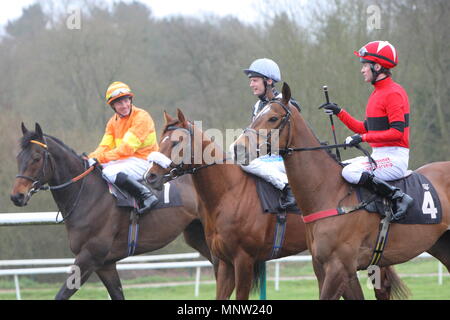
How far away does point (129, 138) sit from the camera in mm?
7641

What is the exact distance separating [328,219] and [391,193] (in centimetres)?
60

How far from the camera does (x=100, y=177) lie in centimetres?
768

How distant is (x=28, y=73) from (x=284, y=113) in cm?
1788

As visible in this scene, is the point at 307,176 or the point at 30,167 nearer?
the point at 307,176

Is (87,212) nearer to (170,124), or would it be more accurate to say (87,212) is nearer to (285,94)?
→ (170,124)

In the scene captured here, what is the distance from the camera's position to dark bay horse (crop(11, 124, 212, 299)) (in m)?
7.04

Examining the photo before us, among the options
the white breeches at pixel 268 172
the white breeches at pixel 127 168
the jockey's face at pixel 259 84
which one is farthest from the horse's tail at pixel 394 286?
the white breeches at pixel 127 168

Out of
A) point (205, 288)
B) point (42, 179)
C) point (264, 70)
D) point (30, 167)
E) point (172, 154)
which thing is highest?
point (264, 70)

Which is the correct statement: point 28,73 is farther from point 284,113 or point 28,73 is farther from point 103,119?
point 284,113

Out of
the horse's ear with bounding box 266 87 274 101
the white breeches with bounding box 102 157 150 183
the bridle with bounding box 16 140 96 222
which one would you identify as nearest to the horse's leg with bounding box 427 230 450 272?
the horse's ear with bounding box 266 87 274 101

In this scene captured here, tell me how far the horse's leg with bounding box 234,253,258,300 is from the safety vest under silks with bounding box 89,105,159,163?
2029 millimetres

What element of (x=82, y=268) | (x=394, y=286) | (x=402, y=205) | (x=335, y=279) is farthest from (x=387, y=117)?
(x=82, y=268)

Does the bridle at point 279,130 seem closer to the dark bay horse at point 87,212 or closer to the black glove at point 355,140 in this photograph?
the black glove at point 355,140
